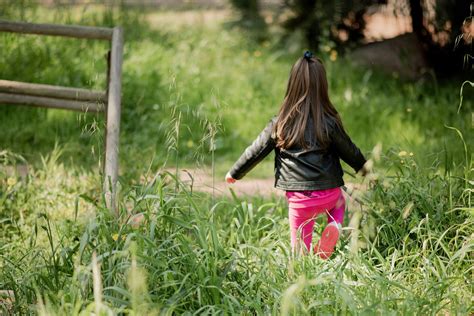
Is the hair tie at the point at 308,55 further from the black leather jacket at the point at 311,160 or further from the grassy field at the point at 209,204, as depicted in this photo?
the grassy field at the point at 209,204

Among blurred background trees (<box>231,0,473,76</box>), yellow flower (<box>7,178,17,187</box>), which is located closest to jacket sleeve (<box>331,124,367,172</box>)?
yellow flower (<box>7,178,17,187</box>)

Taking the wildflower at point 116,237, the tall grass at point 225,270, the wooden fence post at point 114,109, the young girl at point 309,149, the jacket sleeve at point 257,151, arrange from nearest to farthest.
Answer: the tall grass at point 225,270, the wildflower at point 116,237, the young girl at point 309,149, the jacket sleeve at point 257,151, the wooden fence post at point 114,109

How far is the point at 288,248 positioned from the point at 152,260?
910 millimetres

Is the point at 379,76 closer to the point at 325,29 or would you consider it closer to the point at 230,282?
the point at 325,29

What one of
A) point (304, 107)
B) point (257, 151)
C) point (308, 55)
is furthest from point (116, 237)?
point (308, 55)

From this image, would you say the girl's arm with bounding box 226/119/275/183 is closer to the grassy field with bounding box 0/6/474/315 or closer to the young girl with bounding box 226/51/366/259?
the young girl with bounding box 226/51/366/259

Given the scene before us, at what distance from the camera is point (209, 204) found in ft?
17.0

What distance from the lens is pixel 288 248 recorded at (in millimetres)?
4184

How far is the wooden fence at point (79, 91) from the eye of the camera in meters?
5.15

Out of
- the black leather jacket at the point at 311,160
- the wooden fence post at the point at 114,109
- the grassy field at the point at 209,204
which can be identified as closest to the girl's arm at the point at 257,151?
the black leather jacket at the point at 311,160

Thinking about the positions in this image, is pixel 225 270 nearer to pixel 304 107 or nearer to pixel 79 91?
pixel 304 107

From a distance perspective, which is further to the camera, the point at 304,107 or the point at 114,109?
the point at 114,109

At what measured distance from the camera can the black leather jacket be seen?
4188 mm

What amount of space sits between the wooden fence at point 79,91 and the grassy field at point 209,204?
148mm
